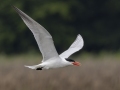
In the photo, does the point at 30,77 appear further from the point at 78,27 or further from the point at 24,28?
the point at 78,27

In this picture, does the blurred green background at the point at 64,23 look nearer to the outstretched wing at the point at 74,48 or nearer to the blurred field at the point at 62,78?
the blurred field at the point at 62,78

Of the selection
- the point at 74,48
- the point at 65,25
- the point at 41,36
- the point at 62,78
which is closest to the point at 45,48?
the point at 41,36

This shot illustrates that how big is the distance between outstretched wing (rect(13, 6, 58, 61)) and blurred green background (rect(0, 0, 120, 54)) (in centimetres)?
1563

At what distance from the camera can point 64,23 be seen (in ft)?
87.6

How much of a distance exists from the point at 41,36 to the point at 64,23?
1802cm

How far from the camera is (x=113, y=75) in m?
11.3

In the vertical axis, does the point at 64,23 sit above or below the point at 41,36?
below

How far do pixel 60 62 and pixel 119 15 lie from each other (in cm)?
1934

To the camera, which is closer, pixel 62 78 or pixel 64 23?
pixel 62 78

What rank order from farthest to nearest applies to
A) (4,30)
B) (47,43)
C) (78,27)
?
(78,27) < (4,30) < (47,43)

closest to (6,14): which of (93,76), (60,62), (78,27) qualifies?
(78,27)

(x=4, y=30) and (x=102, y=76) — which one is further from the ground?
(x=102, y=76)

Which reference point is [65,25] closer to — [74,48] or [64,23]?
[64,23]

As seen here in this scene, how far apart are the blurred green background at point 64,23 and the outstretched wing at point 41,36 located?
1563cm
